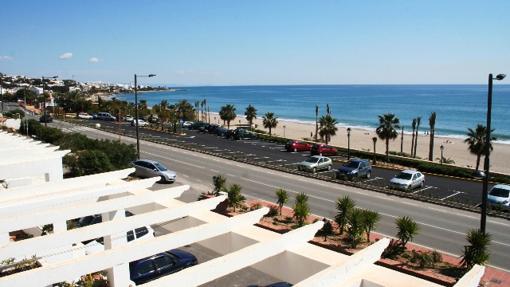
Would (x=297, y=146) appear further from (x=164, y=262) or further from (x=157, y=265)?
(x=157, y=265)

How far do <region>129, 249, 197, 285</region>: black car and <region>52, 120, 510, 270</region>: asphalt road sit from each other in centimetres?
1027

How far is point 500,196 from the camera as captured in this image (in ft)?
81.6

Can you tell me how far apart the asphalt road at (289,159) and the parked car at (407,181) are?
0.44m

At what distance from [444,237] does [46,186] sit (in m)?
16.2

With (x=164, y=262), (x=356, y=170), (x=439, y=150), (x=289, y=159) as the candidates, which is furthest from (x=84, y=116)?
(x=164, y=262)

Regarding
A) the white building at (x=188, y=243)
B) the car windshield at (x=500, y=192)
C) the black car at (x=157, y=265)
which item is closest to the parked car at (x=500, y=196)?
the car windshield at (x=500, y=192)

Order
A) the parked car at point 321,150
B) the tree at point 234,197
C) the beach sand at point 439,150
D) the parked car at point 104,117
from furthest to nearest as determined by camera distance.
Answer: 1. the parked car at point 104,117
2. the beach sand at point 439,150
3. the parked car at point 321,150
4. the tree at point 234,197

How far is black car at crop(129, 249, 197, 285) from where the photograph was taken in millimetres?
11516

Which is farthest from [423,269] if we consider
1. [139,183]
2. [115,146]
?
[115,146]

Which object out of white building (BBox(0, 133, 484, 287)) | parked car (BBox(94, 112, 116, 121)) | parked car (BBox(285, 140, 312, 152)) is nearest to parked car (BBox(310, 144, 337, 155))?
parked car (BBox(285, 140, 312, 152))

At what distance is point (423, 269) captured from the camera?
1455cm

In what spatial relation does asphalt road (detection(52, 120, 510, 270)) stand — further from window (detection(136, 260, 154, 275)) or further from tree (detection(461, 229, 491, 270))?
window (detection(136, 260, 154, 275))

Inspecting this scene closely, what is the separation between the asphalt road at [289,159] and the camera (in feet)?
92.4

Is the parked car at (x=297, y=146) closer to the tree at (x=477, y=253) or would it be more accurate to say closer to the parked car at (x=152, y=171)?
the parked car at (x=152, y=171)
